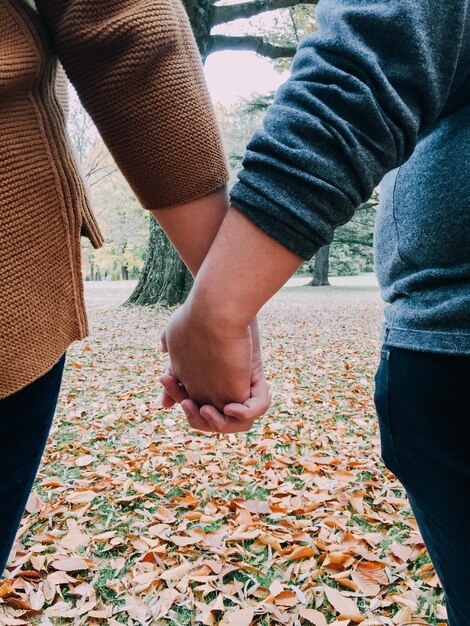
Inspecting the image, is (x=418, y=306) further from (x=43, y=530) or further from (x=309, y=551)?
(x=43, y=530)

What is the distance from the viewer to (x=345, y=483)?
3.34 m

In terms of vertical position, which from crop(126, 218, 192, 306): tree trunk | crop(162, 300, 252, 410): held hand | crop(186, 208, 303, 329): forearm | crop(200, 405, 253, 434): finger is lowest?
crop(126, 218, 192, 306): tree trunk

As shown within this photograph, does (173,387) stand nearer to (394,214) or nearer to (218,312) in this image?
(218,312)

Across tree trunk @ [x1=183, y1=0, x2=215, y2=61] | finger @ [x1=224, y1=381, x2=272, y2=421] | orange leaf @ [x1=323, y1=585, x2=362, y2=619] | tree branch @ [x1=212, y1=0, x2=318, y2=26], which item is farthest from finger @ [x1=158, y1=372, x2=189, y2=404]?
tree branch @ [x1=212, y1=0, x2=318, y2=26]

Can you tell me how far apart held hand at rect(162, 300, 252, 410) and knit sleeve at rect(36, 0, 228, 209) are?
0.24 m

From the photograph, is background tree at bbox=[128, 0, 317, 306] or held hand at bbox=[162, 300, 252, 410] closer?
held hand at bbox=[162, 300, 252, 410]

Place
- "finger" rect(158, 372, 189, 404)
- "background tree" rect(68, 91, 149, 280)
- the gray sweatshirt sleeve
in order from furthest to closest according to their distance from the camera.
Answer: "background tree" rect(68, 91, 149, 280) < "finger" rect(158, 372, 189, 404) < the gray sweatshirt sleeve

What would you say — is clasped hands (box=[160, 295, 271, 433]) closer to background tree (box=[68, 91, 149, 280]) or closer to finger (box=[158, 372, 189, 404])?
finger (box=[158, 372, 189, 404])

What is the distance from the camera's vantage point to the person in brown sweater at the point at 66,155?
2.65 ft

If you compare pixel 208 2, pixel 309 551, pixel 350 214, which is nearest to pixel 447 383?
pixel 350 214

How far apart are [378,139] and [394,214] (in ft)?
0.78

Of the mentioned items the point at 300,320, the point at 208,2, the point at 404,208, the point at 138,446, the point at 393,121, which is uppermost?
the point at 208,2

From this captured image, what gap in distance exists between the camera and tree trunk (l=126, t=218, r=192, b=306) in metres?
10.7

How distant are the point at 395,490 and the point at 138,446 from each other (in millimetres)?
1872
